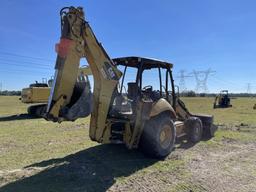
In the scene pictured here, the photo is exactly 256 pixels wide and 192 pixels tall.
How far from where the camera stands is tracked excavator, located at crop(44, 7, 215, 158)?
18.1 feet

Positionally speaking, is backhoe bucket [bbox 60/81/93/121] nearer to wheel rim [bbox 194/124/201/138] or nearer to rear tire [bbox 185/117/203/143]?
rear tire [bbox 185/117/203/143]

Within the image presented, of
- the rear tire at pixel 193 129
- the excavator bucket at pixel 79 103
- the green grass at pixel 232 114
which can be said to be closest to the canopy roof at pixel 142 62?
the excavator bucket at pixel 79 103

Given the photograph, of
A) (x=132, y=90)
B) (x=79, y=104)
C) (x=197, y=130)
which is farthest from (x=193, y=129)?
(x=79, y=104)

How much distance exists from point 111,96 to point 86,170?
170cm

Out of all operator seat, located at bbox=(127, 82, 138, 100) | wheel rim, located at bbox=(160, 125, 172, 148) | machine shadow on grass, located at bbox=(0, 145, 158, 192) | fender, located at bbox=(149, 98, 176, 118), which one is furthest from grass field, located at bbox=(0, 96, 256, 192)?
operator seat, located at bbox=(127, 82, 138, 100)

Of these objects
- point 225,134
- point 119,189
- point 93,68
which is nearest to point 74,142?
point 93,68

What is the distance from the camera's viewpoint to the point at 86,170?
5.96 m

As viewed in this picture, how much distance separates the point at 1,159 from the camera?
687cm

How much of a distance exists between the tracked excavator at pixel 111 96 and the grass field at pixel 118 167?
2.07 feet

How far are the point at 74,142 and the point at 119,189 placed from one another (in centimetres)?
432

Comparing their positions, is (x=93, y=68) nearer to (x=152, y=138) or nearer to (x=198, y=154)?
(x=152, y=138)

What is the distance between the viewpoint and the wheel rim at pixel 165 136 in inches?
287

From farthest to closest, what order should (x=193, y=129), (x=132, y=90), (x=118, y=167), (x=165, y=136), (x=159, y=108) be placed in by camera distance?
(x=193, y=129) → (x=165, y=136) → (x=132, y=90) → (x=159, y=108) → (x=118, y=167)

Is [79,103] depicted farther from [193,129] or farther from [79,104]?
[193,129]
